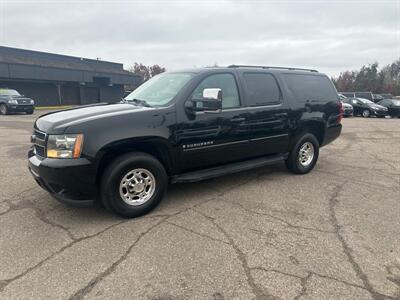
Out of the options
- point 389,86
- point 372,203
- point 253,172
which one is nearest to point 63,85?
point 253,172

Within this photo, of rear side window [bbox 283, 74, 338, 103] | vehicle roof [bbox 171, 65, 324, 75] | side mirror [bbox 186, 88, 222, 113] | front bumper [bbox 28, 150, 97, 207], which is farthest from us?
rear side window [bbox 283, 74, 338, 103]

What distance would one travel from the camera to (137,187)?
393 centimetres

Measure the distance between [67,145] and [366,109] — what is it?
23087mm

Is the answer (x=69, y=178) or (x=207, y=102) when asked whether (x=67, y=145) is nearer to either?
(x=69, y=178)

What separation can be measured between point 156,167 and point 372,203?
10.1 feet

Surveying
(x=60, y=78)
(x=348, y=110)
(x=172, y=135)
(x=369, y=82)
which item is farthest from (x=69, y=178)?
(x=369, y=82)

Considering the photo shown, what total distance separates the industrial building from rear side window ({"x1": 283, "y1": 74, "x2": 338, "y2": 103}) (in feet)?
89.8

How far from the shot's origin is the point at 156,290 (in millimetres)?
2582

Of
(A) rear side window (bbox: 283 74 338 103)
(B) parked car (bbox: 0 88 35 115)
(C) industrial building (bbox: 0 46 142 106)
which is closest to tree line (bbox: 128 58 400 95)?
(C) industrial building (bbox: 0 46 142 106)

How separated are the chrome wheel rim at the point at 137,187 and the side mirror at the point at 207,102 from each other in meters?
1.03

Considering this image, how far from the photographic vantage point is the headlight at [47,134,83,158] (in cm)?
349

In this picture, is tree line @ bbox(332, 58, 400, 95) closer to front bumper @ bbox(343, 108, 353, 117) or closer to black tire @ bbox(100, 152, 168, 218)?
front bumper @ bbox(343, 108, 353, 117)

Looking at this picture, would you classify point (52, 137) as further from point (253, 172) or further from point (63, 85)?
point (63, 85)

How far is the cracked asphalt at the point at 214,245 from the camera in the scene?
2.62 m
